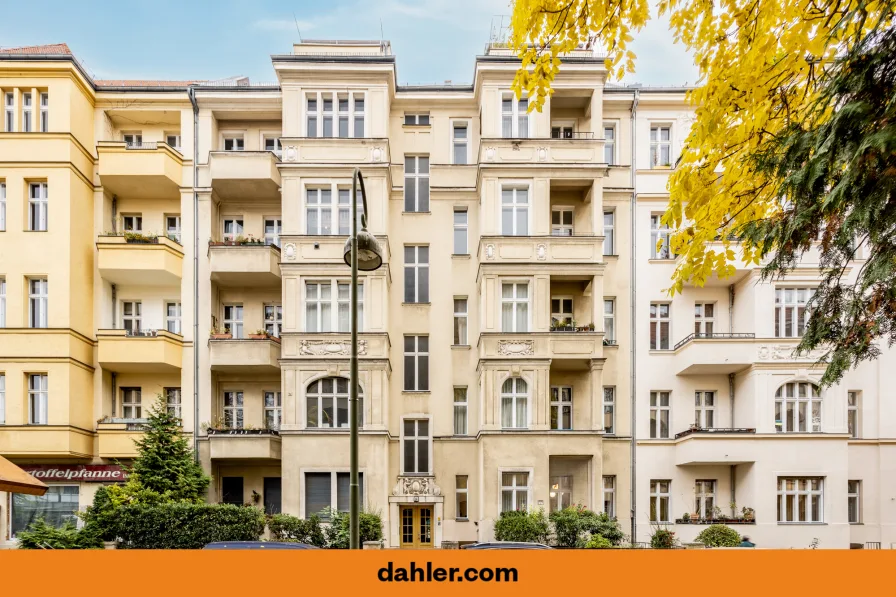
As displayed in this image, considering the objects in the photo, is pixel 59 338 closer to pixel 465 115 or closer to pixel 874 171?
pixel 465 115

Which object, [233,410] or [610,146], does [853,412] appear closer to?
[610,146]

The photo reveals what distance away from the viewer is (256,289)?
81.5ft

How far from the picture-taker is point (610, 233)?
24.8 m

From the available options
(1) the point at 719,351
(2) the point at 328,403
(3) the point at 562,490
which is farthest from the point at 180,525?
(1) the point at 719,351

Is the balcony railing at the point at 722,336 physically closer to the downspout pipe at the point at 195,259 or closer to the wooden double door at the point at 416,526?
the wooden double door at the point at 416,526

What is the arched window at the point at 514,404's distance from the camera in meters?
22.5

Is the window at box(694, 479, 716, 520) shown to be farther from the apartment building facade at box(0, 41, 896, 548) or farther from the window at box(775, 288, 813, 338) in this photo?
the window at box(775, 288, 813, 338)

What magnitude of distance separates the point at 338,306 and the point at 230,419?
19.8 feet

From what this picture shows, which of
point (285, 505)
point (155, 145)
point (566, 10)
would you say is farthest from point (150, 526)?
point (566, 10)

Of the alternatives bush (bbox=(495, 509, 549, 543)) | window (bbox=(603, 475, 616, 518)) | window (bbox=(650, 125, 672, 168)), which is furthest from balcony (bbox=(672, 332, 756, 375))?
bush (bbox=(495, 509, 549, 543))

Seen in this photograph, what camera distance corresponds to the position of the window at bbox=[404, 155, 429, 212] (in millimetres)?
24625

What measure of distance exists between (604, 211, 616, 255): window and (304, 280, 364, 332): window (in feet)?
30.0

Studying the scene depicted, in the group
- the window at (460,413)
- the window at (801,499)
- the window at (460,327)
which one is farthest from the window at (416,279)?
the window at (801,499)

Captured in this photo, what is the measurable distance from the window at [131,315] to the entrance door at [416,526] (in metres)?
11.6
